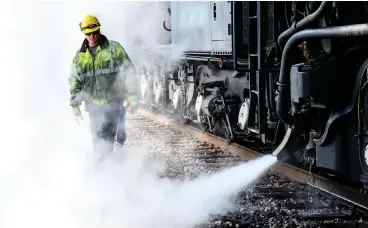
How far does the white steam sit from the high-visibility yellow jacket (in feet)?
2.57

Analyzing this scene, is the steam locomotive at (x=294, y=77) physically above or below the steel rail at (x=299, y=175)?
above

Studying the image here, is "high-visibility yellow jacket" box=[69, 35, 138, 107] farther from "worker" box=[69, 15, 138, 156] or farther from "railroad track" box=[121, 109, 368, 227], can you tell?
"railroad track" box=[121, 109, 368, 227]

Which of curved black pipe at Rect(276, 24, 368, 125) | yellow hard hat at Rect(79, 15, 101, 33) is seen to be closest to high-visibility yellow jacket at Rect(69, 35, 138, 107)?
yellow hard hat at Rect(79, 15, 101, 33)

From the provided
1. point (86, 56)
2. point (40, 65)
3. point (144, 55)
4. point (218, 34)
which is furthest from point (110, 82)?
point (144, 55)

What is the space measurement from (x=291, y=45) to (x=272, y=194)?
1.93 meters

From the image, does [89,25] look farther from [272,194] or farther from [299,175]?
[299,175]

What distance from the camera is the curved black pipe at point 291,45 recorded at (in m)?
4.16

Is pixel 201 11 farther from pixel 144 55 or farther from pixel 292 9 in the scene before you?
pixel 144 55

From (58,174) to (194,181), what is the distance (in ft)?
4.88

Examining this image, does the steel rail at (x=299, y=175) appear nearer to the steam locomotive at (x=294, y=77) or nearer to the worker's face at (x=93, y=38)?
the steam locomotive at (x=294, y=77)

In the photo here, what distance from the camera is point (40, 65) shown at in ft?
39.2

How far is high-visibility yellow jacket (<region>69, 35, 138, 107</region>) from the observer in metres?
6.82

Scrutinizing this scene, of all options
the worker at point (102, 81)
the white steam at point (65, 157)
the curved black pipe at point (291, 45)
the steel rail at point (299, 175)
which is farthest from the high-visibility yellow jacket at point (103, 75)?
the curved black pipe at point (291, 45)

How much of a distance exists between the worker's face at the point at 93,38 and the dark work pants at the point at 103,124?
687mm
